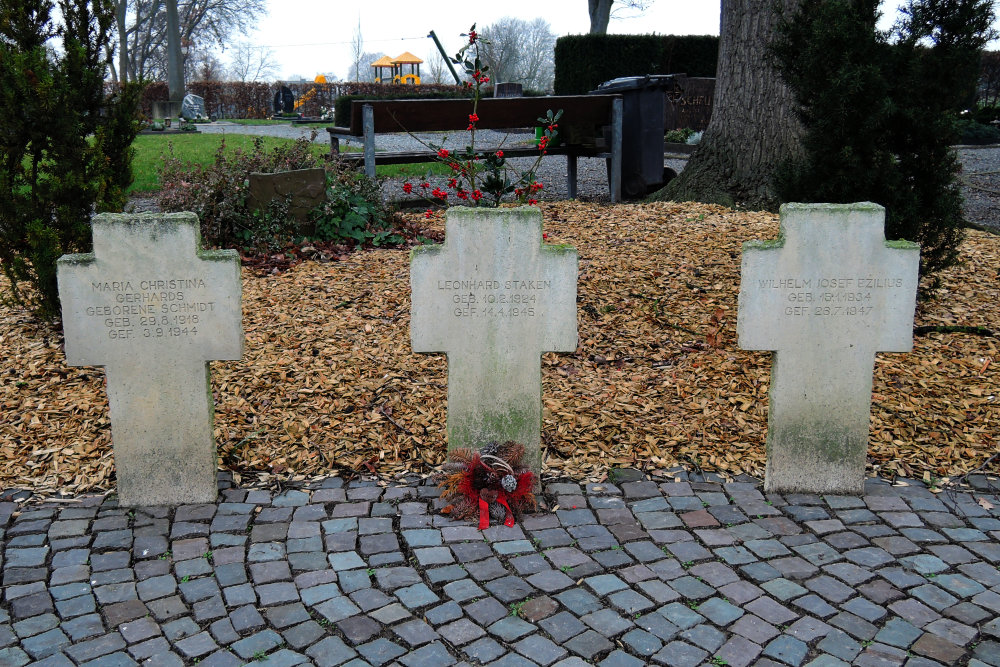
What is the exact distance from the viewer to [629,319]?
19.5ft

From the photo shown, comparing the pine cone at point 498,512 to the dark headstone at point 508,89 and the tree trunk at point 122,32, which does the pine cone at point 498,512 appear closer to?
the dark headstone at point 508,89

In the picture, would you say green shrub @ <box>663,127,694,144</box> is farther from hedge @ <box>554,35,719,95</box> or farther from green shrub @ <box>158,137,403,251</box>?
green shrub @ <box>158,137,403,251</box>

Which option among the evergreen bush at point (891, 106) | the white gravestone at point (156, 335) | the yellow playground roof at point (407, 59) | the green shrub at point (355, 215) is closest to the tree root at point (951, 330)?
the evergreen bush at point (891, 106)

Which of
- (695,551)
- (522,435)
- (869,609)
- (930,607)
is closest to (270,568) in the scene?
(522,435)

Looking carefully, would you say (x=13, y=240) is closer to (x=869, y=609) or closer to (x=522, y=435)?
(x=522, y=435)

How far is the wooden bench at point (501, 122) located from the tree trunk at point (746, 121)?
169 cm

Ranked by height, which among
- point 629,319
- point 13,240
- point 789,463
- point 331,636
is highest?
point 13,240

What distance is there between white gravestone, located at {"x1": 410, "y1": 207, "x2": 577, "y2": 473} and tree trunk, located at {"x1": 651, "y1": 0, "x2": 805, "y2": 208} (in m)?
4.69

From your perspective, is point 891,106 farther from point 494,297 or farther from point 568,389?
point 494,297

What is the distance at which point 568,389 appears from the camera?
5211 mm

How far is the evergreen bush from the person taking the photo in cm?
550

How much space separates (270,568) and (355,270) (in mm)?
3773

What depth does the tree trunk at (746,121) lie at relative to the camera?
8148 millimetres

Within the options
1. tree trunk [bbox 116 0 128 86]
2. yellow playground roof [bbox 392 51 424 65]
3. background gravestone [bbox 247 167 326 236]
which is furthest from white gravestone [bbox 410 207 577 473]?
yellow playground roof [bbox 392 51 424 65]
